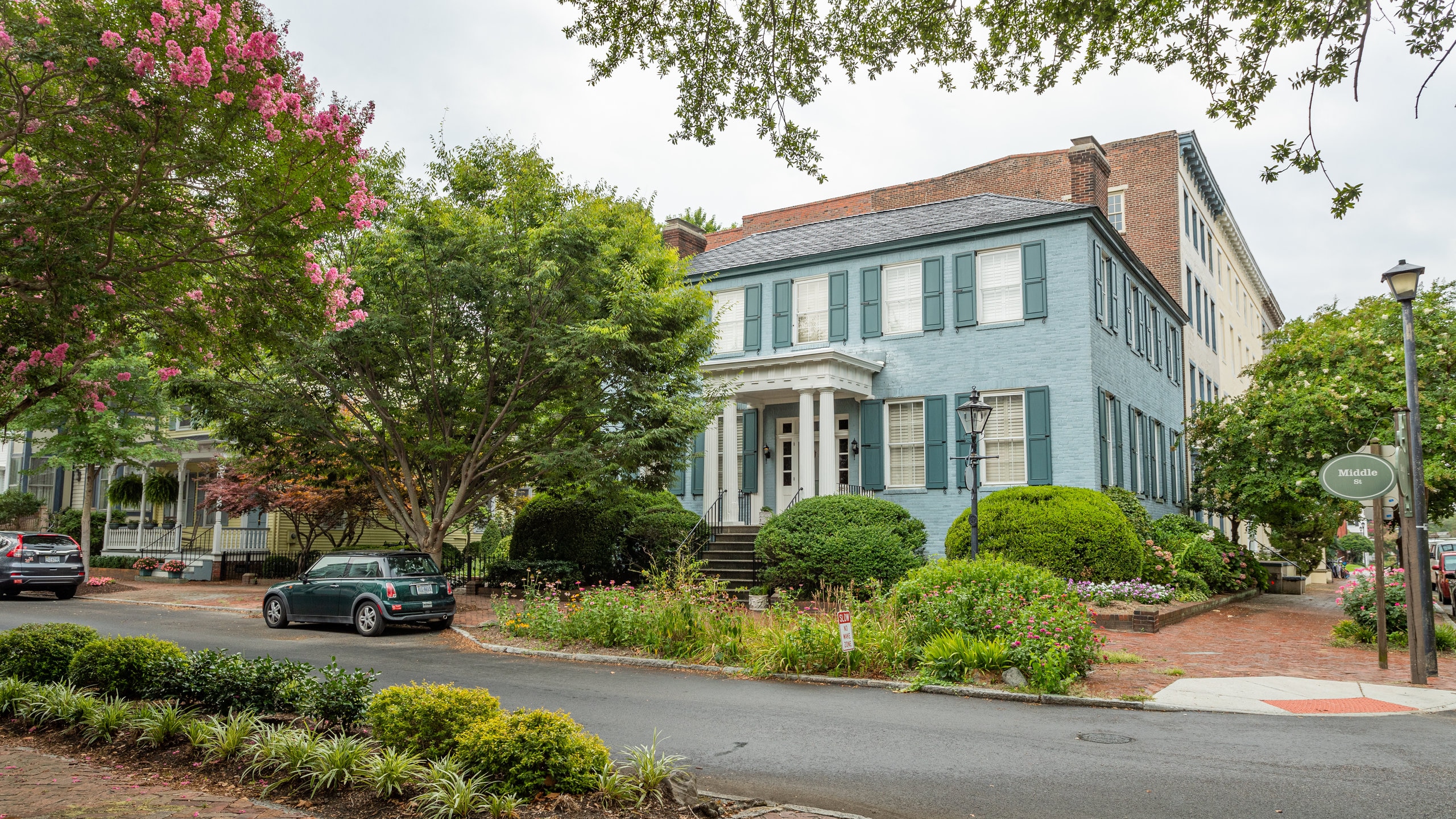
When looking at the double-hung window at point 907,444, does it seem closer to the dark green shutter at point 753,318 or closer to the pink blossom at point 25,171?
the dark green shutter at point 753,318

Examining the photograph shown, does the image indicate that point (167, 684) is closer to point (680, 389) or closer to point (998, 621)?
point (998, 621)

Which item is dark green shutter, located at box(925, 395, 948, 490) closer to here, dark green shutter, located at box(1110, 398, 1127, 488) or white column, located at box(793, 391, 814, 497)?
white column, located at box(793, 391, 814, 497)

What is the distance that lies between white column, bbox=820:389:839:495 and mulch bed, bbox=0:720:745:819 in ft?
49.5

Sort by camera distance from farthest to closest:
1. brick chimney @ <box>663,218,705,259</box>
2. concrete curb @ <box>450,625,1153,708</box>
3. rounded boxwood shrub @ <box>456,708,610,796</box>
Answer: brick chimney @ <box>663,218,705,259</box>
concrete curb @ <box>450,625,1153,708</box>
rounded boxwood shrub @ <box>456,708,610,796</box>

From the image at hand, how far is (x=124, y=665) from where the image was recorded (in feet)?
25.4

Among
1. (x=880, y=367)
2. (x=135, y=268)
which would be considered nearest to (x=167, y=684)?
(x=135, y=268)

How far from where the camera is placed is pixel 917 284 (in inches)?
867

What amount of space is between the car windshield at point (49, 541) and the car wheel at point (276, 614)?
9.01 m

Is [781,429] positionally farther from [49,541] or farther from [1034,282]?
[49,541]

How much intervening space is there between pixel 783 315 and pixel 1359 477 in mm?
14460

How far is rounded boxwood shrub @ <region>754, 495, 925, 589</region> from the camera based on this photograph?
Result: 683 inches

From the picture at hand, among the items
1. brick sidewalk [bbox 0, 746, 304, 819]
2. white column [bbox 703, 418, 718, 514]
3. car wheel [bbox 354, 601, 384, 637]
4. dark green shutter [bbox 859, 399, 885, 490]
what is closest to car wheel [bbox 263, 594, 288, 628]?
car wheel [bbox 354, 601, 384, 637]

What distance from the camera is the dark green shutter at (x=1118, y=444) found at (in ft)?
68.0

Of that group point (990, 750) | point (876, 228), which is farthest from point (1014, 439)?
point (990, 750)
